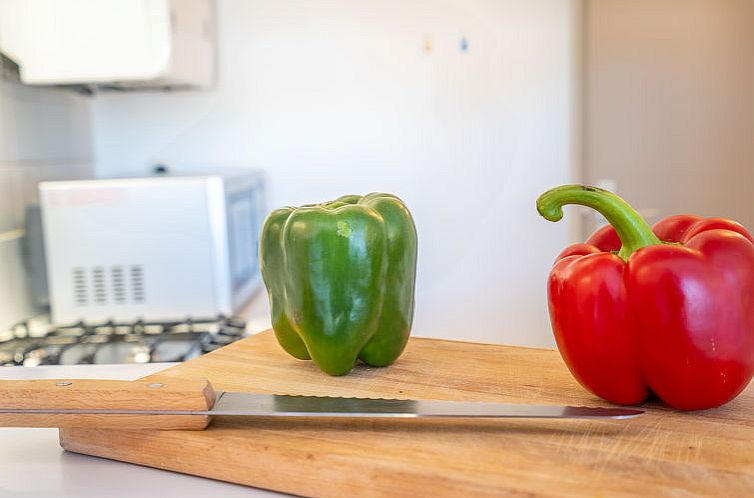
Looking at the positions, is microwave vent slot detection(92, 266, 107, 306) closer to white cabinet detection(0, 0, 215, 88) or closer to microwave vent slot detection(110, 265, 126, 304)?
microwave vent slot detection(110, 265, 126, 304)

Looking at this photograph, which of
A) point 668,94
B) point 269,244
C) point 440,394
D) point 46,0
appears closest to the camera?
point 440,394

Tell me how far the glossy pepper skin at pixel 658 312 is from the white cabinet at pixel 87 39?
4.31ft

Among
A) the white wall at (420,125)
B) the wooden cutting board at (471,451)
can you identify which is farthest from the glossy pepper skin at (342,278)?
the white wall at (420,125)

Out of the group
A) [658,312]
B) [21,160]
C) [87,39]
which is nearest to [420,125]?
[87,39]

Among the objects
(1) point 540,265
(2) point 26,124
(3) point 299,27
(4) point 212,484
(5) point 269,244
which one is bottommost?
(1) point 540,265

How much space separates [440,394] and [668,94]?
1744 millimetres

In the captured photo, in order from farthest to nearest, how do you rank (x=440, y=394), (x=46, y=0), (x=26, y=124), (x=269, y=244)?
(x=26, y=124), (x=46, y=0), (x=269, y=244), (x=440, y=394)

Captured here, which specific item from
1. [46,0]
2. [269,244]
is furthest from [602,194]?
[46,0]

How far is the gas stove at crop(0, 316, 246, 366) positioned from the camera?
1396 millimetres

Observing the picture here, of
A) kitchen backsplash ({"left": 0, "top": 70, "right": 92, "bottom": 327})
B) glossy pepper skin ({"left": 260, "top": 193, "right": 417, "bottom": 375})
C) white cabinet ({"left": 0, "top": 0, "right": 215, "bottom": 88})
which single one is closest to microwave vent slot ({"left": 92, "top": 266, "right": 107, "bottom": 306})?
kitchen backsplash ({"left": 0, "top": 70, "right": 92, "bottom": 327})

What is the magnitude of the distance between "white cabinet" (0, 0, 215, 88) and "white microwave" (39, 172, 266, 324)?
0.26 m

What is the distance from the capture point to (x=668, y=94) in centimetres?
225

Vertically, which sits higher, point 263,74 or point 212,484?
point 263,74

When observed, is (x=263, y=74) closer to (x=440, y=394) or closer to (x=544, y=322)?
(x=544, y=322)
